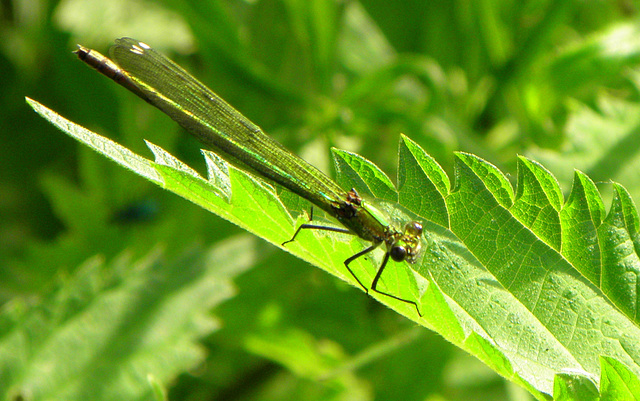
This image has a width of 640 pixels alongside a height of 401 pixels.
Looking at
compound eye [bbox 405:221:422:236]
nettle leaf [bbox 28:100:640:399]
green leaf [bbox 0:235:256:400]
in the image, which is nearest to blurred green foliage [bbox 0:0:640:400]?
green leaf [bbox 0:235:256:400]

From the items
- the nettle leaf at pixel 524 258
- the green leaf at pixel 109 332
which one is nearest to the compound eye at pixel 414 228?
the nettle leaf at pixel 524 258

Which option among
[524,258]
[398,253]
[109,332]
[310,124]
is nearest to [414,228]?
[398,253]

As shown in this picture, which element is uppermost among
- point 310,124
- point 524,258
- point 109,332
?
point 524,258

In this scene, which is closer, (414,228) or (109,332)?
(414,228)

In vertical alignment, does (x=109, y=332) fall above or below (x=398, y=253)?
below

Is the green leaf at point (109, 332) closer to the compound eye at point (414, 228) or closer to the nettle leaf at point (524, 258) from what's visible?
the compound eye at point (414, 228)

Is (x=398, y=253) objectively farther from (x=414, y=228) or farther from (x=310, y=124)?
(x=310, y=124)

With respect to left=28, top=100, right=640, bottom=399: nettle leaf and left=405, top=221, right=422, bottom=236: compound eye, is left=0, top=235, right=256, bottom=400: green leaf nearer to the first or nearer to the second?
left=405, top=221, right=422, bottom=236: compound eye
